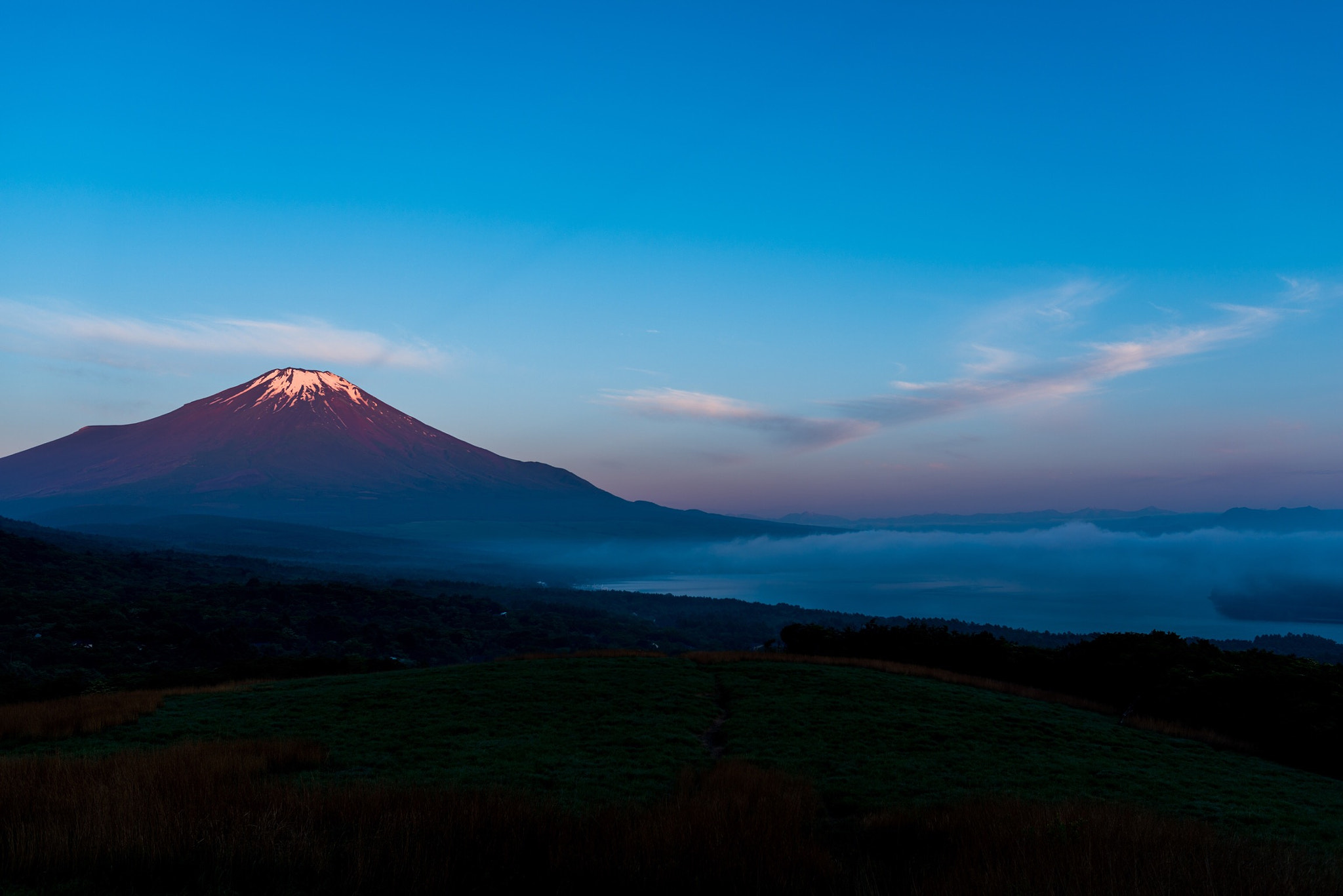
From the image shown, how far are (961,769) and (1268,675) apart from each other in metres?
11.8

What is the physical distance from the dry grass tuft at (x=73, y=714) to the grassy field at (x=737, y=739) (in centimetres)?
47

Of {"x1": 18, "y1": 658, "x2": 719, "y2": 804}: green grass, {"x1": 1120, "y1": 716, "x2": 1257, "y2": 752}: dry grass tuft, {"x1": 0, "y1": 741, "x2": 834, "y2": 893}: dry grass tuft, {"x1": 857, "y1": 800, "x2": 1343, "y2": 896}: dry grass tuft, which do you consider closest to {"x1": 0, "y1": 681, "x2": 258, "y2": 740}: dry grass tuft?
{"x1": 18, "y1": 658, "x2": 719, "y2": 804}: green grass

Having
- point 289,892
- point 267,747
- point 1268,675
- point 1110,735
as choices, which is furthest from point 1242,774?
point 267,747

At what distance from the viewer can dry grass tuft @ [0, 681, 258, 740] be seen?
11.9 meters

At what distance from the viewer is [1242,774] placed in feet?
38.9

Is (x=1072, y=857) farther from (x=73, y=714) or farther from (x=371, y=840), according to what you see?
(x=73, y=714)

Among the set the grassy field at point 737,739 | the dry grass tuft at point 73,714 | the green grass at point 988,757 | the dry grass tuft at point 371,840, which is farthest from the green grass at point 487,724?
the dry grass tuft at point 371,840

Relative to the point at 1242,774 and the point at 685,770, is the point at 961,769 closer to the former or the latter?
the point at 685,770

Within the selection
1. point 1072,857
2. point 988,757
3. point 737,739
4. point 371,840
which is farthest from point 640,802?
point 988,757

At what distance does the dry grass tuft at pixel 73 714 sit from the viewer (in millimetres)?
11906

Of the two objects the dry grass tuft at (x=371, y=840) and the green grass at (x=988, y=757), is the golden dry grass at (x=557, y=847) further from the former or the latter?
the green grass at (x=988, y=757)

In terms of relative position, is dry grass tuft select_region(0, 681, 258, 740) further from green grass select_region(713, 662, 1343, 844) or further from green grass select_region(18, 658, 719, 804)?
green grass select_region(713, 662, 1343, 844)

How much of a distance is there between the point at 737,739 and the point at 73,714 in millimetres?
12226

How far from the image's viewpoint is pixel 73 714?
42.7ft
